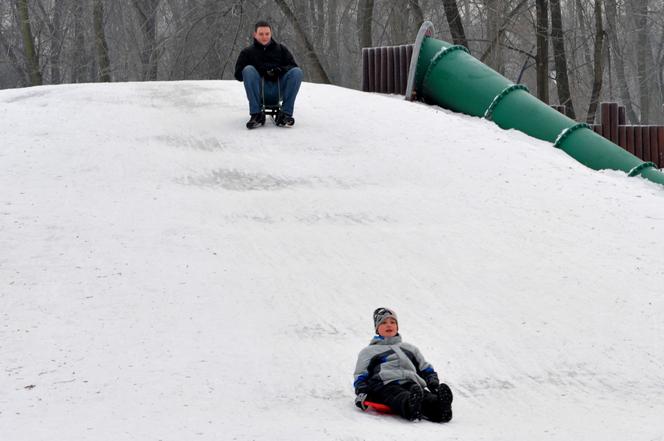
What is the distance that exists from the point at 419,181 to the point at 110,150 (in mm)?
3429

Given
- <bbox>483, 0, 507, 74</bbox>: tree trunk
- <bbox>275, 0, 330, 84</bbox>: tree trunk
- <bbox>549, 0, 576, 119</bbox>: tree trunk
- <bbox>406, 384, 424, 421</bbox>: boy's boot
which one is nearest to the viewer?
<bbox>406, 384, 424, 421</bbox>: boy's boot

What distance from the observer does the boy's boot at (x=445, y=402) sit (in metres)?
6.21

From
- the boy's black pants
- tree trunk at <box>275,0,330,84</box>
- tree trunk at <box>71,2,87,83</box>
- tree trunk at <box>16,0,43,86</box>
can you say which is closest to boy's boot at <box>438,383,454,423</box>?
the boy's black pants

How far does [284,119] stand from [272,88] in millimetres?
430

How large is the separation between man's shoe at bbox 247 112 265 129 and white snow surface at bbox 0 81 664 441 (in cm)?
10

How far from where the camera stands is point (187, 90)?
1559cm

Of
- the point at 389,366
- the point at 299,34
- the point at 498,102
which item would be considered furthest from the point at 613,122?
the point at 389,366

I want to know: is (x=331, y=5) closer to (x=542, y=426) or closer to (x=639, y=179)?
(x=639, y=179)

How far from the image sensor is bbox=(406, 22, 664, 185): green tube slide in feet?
44.3

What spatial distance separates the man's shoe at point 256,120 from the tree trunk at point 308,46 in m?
15.3

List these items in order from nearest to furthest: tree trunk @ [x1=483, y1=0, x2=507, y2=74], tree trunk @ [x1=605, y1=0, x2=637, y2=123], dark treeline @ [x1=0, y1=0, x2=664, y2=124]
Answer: tree trunk @ [x1=483, y1=0, x2=507, y2=74] < dark treeline @ [x1=0, y1=0, x2=664, y2=124] < tree trunk @ [x1=605, y1=0, x2=637, y2=123]

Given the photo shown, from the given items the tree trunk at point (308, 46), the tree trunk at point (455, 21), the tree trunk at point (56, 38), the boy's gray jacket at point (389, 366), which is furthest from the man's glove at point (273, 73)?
the tree trunk at point (56, 38)

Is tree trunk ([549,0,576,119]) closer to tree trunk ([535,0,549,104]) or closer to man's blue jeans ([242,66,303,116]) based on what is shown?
tree trunk ([535,0,549,104])

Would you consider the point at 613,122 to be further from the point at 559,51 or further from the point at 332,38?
the point at 332,38
